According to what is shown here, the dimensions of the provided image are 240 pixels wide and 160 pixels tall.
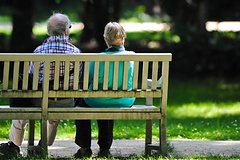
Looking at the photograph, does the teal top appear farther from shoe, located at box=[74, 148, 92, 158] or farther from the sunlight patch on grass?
the sunlight patch on grass

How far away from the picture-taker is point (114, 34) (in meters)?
7.32

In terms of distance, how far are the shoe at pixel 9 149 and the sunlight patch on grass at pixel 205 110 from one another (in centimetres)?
587

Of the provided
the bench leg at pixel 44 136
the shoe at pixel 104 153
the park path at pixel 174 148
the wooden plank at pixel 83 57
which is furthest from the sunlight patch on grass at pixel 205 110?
the bench leg at pixel 44 136

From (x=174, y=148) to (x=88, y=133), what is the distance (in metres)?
1.14

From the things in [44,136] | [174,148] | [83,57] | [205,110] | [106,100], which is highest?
[83,57]

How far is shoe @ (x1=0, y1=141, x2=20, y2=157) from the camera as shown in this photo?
23.9ft

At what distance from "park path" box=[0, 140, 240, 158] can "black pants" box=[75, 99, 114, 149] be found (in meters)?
0.20

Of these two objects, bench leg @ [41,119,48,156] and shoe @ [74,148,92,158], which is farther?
shoe @ [74,148,92,158]

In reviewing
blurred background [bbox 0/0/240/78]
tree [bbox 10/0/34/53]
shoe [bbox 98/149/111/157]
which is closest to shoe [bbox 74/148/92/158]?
shoe [bbox 98/149/111/157]

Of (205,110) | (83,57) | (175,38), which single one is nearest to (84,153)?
(83,57)

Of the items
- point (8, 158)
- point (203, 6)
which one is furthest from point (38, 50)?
point (203, 6)

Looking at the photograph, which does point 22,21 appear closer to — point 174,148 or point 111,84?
point 174,148

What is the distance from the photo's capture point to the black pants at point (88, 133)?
7332mm

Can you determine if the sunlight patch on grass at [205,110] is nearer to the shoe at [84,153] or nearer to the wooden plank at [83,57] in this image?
the shoe at [84,153]
